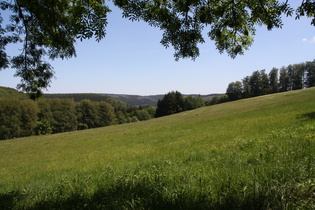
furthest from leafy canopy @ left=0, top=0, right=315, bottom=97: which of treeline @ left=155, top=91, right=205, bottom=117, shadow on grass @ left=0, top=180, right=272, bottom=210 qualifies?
treeline @ left=155, top=91, right=205, bottom=117

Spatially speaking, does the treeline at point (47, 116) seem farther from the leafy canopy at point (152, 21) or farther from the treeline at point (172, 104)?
the leafy canopy at point (152, 21)

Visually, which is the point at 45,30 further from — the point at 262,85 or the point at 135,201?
the point at 262,85

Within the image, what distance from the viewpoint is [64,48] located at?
5.86 metres

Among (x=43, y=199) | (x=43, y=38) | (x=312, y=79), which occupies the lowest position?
(x=43, y=199)

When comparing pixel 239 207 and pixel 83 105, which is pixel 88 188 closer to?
pixel 239 207

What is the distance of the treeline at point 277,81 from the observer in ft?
308

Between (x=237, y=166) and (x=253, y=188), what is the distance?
1812 millimetres

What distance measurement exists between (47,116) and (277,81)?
11085 cm

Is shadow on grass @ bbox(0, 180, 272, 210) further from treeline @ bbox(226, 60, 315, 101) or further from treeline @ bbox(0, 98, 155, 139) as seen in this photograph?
treeline @ bbox(226, 60, 315, 101)

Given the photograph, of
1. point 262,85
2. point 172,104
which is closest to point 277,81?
point 262,85

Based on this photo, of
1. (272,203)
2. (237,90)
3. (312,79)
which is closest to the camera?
(272,203)

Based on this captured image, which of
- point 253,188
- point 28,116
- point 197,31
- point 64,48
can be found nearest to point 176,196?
point 253,188

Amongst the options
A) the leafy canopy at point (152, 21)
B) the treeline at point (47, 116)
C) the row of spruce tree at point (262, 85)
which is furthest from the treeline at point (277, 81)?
the leafy canopy at point (152, 21)

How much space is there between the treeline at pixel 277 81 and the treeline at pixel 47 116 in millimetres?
67222
